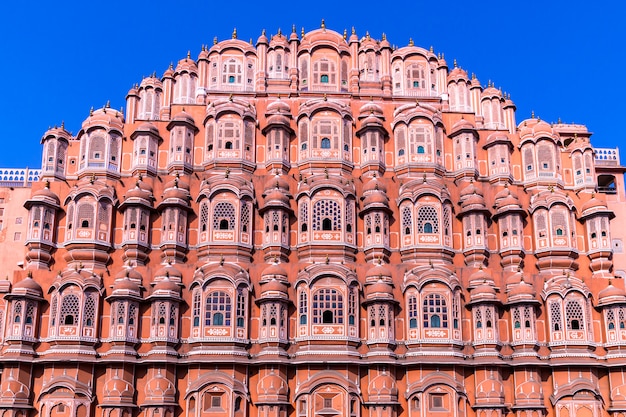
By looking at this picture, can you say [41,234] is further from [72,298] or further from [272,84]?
[272,84]

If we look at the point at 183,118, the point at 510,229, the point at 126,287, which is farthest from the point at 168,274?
the point at 510,229

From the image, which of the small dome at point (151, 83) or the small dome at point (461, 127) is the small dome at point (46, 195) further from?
the small dome at point (461, 127)

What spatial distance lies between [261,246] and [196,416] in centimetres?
1030

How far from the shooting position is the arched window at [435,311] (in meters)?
42.2

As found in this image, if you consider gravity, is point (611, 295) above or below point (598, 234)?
below

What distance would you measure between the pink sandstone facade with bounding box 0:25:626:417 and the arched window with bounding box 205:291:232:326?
0.25ft

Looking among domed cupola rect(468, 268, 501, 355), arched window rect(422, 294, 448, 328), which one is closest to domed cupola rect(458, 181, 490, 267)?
domed cupola rect(468, 268, 501, 355)

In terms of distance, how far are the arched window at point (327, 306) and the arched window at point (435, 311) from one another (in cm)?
474

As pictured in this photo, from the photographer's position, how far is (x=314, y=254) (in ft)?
145

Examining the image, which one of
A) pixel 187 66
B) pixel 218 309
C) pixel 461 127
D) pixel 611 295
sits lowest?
pixel 218 309

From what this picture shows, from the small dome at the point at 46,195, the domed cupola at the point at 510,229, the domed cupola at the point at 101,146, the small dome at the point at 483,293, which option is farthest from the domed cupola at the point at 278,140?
the small dome at the point at 483,293

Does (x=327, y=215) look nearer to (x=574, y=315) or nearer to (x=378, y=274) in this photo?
(x=378, y=274)

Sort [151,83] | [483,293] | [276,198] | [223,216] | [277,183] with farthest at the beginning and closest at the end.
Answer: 1. [151,83]
2. [277,183]
3. [223,216]
4. [276,198]
5. [483,293]

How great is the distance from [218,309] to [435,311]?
470 inches
